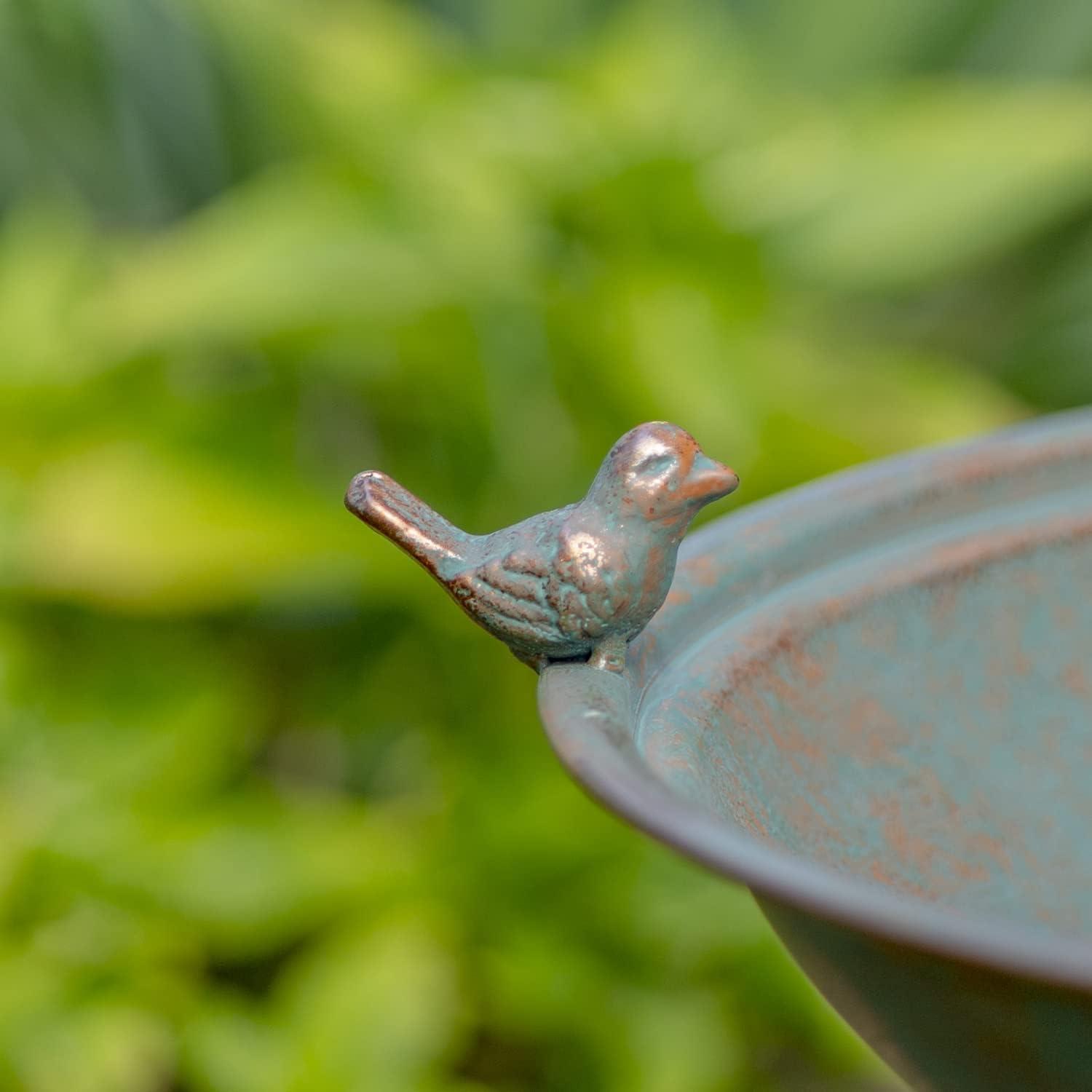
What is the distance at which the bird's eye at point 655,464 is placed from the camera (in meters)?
0.51

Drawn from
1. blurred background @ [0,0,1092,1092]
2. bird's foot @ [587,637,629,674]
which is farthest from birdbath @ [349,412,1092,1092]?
blurred background @ [0,0,1092,1092]

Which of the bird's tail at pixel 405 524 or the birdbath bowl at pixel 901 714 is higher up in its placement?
the bird's tail at pixel 405 524

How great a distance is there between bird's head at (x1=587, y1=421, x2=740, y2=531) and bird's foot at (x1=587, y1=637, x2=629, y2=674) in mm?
43

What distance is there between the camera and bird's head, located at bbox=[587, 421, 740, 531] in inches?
19.8

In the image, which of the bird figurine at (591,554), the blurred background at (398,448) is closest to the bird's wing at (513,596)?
the bird figurine at (591,554)

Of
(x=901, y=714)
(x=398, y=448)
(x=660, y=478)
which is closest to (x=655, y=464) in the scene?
(x=660, y=478)

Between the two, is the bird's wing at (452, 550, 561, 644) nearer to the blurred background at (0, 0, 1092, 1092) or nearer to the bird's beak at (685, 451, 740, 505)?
the bird's beak at (685, 451, 740, 505)

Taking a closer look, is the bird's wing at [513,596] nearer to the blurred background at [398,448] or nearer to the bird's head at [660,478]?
the bird's head at [660,478]

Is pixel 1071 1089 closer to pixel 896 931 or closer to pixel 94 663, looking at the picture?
pixel 896 931

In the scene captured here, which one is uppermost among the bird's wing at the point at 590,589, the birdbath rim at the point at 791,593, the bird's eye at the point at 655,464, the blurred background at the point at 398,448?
the bird's eye at the point at 655,464

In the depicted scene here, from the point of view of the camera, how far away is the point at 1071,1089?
37 centimetres

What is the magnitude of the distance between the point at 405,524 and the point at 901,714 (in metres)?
0.18

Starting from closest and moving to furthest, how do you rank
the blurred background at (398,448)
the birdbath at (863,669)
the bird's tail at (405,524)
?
the birdbath at (863,669)
the bird's tail at (405,524)
the blurred background at (398,448)

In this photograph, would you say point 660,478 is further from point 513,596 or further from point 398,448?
point 398,448
